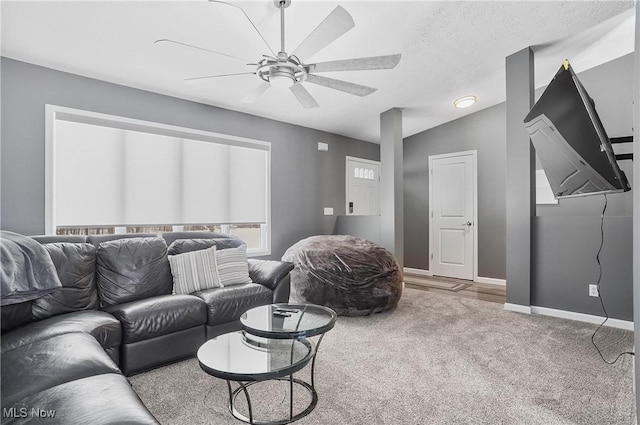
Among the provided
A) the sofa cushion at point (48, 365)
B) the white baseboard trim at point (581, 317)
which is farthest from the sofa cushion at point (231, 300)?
the white baseboard trim at point (581, 317)

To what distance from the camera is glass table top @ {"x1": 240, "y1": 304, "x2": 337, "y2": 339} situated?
189 cm

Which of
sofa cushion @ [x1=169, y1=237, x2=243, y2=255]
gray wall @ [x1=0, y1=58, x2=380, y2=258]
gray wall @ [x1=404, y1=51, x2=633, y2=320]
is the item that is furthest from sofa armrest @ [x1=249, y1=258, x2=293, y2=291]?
gray wall @ [x1=404, y1=51, x2=633, y2=320]

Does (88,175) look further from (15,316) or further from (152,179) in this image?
(15,316)

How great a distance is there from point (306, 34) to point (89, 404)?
2.94 metres

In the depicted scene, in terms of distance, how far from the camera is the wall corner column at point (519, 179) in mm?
3781

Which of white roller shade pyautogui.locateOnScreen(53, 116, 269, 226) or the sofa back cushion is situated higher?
white roller shade pyautogui.locateOnScreen(53, 116, 269, 226)

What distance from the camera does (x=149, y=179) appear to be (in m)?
3.73

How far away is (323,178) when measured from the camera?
564 centimetres

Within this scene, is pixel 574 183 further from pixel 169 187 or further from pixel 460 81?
pixel 169 187

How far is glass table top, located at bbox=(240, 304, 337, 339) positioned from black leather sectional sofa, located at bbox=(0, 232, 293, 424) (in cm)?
59

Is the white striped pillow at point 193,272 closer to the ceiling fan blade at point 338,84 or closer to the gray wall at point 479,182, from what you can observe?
the ceiling fan blade at point 338,84

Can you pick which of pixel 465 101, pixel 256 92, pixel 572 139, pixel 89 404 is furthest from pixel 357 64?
pixel 465 101

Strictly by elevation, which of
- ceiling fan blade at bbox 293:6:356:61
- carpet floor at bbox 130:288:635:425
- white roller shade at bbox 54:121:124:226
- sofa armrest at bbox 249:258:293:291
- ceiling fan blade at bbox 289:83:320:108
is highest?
ceiling fan blade at bbox 293:6:356:61

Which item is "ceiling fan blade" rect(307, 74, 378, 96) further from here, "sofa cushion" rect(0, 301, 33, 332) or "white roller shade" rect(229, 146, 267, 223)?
"sofa cushion" rect(0, 301, 33, 332)
